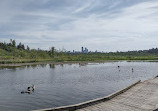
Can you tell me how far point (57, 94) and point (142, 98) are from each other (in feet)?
33.1

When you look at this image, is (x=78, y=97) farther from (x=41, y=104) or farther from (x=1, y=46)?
(x=1, y=46)

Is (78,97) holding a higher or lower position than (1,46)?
lower

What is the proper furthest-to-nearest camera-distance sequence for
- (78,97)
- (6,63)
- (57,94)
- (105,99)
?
(6,63)
(57,94)
(78,97)
(105,99)

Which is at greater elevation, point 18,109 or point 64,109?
point 64,109

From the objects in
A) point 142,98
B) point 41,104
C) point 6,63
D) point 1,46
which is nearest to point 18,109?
point 41,104

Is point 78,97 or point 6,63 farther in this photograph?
point 6,63

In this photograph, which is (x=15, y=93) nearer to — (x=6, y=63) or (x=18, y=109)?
(x=18, y=109)

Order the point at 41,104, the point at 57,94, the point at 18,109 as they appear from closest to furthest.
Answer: the point at 18,109 < the point at 41,104 < the point at 57,94

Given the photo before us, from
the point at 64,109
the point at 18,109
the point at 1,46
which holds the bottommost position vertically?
the point at 18,109

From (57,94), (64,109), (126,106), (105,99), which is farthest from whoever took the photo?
(57,94)

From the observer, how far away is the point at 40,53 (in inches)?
4483

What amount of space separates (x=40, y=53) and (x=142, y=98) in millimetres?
101953

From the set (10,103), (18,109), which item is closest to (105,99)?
(18,109)

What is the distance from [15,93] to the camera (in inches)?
915
